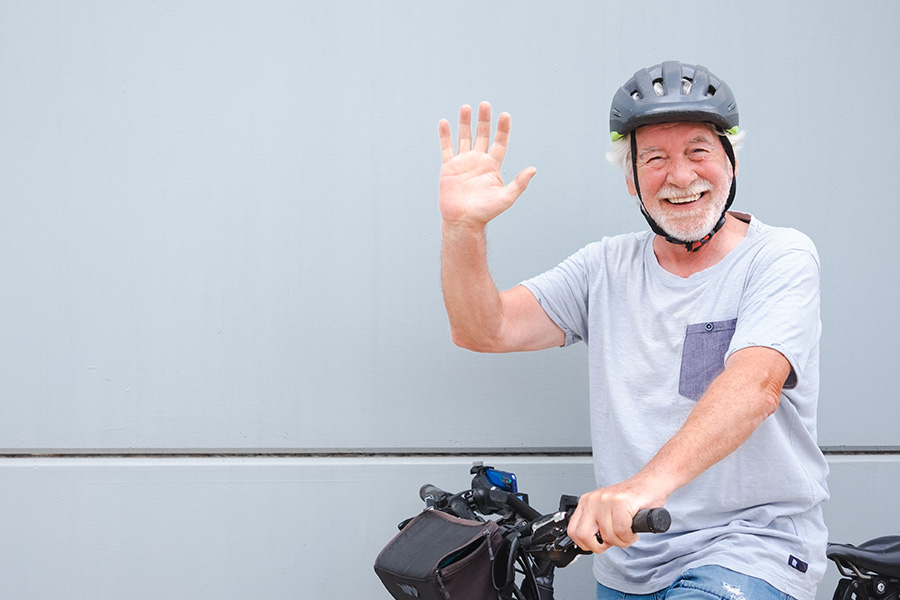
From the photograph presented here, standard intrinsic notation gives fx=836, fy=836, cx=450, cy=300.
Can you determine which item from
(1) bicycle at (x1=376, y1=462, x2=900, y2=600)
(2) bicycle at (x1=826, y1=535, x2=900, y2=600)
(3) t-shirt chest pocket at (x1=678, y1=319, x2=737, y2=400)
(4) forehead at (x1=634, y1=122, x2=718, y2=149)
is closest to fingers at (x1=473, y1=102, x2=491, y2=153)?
(4) forehead at (x1=634, y1=122, x2=718, y2=149)

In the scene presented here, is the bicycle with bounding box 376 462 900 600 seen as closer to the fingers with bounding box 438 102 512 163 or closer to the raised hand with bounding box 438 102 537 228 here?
the raised hand with bounding box 438 102 537 228

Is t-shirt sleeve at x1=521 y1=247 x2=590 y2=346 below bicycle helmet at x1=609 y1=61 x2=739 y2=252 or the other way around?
below

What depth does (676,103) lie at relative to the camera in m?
2.36

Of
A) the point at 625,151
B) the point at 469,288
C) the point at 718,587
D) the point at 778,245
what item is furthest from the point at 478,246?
the point at 718,587

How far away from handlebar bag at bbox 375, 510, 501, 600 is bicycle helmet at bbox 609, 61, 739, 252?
3.40ft

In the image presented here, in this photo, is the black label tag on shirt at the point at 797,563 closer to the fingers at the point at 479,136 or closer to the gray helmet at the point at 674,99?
the gray helmet at the point at 674,99

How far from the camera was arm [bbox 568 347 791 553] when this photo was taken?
1666mm

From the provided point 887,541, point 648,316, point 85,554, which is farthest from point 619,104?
point 85,554

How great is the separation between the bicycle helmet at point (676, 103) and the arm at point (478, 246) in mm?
348

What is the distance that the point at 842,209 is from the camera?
3219mm

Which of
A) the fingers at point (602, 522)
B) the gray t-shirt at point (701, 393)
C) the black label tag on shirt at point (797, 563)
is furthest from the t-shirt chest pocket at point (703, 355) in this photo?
the fingers at point (602, 522)

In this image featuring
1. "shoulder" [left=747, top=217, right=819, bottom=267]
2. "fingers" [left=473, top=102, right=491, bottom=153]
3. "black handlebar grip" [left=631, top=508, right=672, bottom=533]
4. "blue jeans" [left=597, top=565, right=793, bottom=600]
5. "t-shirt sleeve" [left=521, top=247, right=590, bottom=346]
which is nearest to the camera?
"black handlebar grip" [left=631, top=508, right=672, bottom=533]

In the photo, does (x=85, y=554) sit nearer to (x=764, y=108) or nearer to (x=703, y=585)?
(x=703, y=585)

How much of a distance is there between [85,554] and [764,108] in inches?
116
